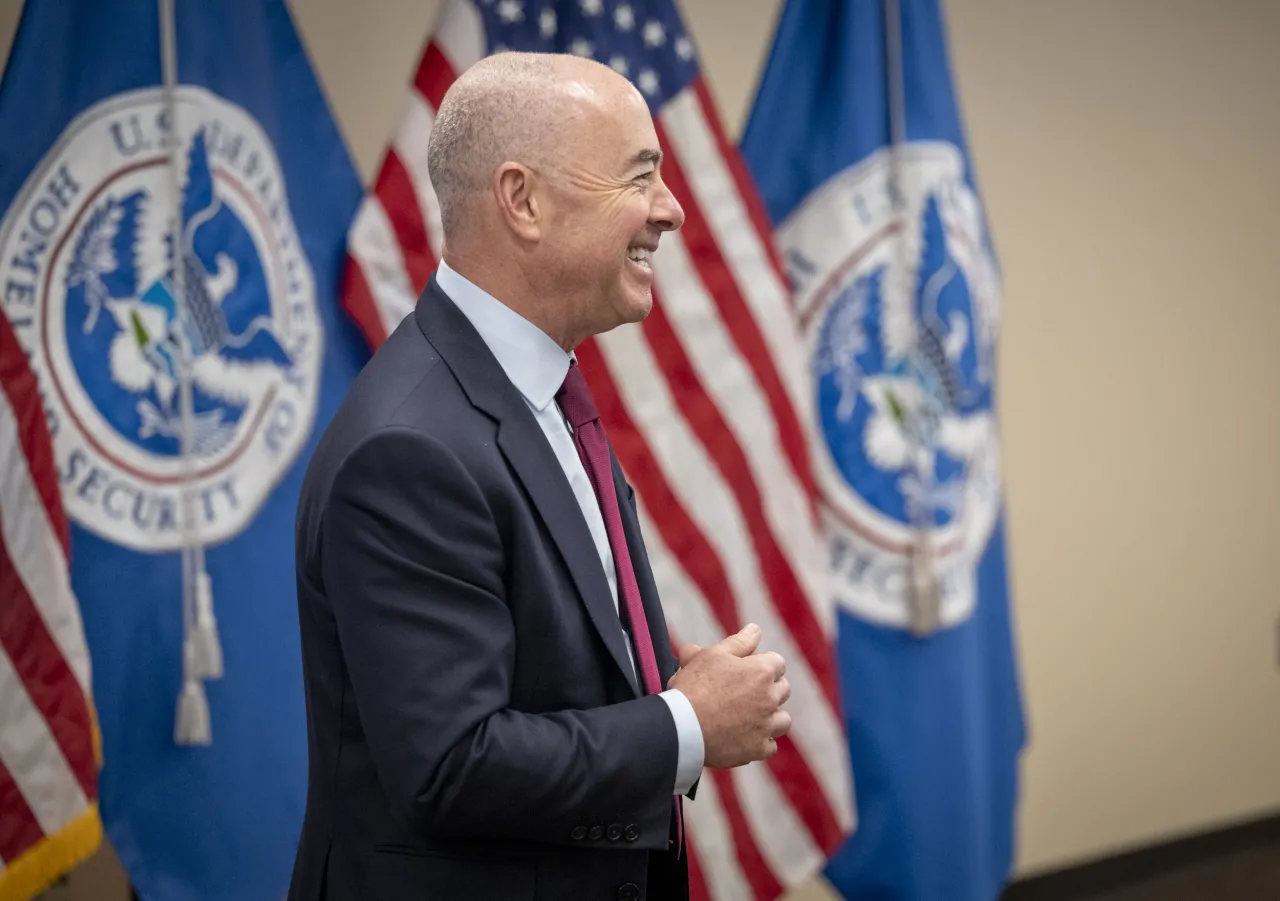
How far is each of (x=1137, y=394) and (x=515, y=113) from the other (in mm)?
2695

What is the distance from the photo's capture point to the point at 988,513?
231cm

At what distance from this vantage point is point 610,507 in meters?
1.10

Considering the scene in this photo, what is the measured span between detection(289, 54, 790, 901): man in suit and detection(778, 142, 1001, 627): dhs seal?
110 cm

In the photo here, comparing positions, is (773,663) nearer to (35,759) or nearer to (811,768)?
(35,759)

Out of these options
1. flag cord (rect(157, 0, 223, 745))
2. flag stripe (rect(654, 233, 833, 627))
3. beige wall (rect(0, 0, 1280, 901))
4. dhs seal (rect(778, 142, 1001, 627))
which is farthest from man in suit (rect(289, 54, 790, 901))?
beige wall (rect(0, 0, 1280, 901))

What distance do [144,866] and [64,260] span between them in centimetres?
75

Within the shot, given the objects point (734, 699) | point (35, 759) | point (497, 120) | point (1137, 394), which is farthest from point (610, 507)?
point (1137, 394)

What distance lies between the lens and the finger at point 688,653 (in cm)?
105

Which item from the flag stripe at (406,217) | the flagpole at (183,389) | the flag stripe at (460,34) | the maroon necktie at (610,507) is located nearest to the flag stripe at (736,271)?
the flag stripe at (460,34)

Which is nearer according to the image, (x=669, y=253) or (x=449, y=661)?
(x=449, y=661)

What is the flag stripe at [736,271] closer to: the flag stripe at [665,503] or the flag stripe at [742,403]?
the flag stripe at [742,403]

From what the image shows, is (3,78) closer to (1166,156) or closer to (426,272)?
(426,272)

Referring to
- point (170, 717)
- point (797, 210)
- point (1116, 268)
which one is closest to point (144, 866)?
point (170, 717)

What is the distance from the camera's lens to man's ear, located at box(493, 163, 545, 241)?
1025mm
